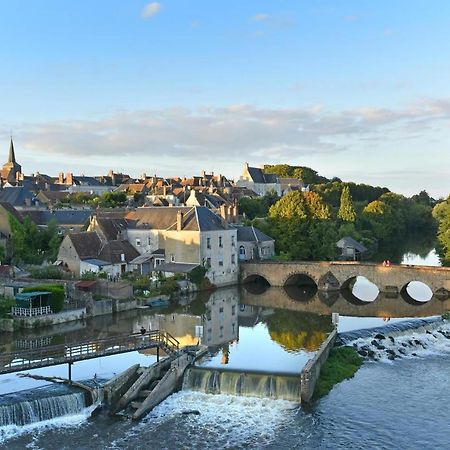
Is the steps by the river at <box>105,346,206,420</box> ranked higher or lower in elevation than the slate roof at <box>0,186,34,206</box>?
lower

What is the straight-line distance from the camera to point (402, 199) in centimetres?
11562

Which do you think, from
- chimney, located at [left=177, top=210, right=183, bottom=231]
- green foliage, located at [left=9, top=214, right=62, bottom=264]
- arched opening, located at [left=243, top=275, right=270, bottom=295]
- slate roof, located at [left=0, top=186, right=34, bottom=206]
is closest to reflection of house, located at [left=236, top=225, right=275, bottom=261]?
arched opening, located at [left=243, top=275, right=270, bottom=295]

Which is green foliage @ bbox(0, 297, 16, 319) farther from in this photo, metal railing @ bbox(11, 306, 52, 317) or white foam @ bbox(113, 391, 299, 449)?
white foam @ bbox(113, 391, 299, 449)

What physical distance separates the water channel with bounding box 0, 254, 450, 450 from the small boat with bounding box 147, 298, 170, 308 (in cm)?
657

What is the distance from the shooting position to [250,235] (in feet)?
207

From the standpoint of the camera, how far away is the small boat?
45375 millimetres

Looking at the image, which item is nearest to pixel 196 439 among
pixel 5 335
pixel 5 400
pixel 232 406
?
pixel 232 406

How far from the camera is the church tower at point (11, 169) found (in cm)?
11314

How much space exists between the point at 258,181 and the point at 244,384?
103771mm

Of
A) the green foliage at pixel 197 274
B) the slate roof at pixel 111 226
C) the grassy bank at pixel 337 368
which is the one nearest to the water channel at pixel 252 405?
the grassy bank at pixel 337 368

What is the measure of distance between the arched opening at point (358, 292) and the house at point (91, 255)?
19.4 m

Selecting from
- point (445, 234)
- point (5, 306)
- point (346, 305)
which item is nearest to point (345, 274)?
point (346, 305)

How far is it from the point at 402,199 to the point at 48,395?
102 metres

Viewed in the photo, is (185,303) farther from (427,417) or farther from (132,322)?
(427,417)
